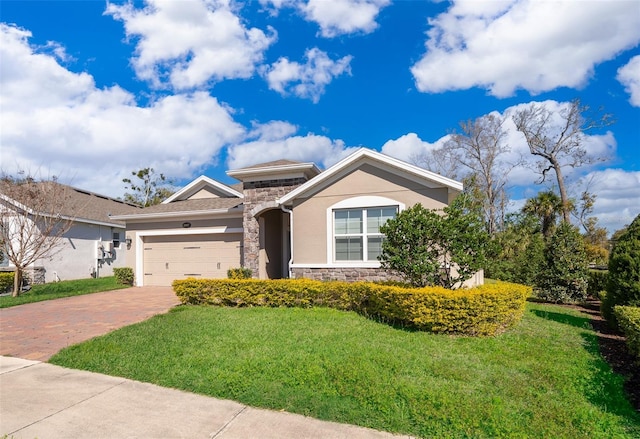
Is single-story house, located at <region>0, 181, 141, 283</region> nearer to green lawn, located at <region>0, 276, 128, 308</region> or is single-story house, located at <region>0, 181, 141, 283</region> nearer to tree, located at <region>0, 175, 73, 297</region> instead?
tree, located at <region>0, 175, 73, 297</region>

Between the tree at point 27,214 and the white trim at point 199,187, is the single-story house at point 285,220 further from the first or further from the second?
the tree at point 27,214

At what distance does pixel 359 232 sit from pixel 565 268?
6832 mm

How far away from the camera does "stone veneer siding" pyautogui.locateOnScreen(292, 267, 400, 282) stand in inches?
422

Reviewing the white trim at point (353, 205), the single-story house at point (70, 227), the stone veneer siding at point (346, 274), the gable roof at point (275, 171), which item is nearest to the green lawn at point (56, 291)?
the single-story house at point (70, 227)

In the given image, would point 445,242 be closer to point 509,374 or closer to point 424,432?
point 509,374

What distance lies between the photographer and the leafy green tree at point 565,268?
11.4m

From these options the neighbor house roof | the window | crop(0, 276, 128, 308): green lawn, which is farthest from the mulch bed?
crop(0, 276, 128, 308): green lawn

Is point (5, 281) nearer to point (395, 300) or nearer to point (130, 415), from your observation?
point (130, 415)

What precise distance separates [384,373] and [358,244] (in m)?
6.40

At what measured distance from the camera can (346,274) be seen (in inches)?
437

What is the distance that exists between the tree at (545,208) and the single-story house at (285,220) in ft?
39.9

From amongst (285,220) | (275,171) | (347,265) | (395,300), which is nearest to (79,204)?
(285,220)

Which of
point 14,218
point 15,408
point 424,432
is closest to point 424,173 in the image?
point 424,432

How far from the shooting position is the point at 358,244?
11.1 m
